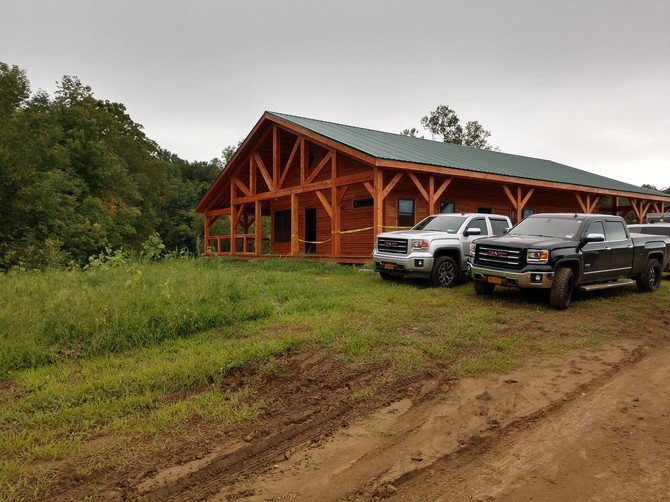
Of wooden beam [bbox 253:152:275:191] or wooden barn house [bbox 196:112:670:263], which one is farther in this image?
wooden beam [bbox 253:152:275:191]

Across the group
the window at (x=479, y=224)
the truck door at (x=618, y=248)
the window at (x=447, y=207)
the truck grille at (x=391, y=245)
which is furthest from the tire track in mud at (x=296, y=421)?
the window at (x=447, y=207)

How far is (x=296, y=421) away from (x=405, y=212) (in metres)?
14.9

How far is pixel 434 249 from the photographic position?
10156mm

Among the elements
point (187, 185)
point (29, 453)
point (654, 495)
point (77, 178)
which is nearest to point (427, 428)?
point (654, 495)

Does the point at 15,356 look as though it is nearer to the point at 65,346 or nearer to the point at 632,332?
the point at 65,346

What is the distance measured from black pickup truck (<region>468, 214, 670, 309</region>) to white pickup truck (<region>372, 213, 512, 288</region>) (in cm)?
113

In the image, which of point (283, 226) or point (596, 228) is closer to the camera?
point (596, 228)

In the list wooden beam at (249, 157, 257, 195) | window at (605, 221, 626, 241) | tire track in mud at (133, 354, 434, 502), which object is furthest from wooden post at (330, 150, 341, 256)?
tire track in mud at (133, 354, 434, 502)

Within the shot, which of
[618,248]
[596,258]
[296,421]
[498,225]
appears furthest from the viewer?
[498,225]

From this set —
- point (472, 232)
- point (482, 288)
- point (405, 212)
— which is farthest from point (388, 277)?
point (405, 212)

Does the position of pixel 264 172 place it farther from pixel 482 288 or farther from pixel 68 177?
pixel 68 177

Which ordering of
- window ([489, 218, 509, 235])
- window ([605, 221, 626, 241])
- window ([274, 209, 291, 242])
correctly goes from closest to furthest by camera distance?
window ([605, 221, 626, 241]) → window ([489, 218, 509, 235]) → window ([274, 209, 291, 242])

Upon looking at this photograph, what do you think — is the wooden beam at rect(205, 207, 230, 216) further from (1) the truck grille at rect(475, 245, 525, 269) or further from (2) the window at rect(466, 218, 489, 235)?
(1) the truck grille at rect(475, 245, 525, 269)

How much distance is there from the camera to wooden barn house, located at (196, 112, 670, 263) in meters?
15.0
